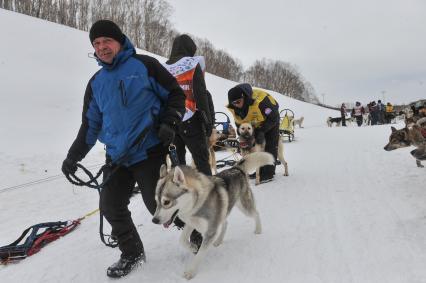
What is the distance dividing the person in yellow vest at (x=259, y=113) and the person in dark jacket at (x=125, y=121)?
2.87 meters

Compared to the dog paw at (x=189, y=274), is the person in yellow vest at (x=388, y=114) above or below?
above

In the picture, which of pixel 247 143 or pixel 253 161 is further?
pixel 247 143

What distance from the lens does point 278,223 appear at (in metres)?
3.96

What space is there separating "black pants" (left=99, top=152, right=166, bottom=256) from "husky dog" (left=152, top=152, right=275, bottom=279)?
7.0 inches

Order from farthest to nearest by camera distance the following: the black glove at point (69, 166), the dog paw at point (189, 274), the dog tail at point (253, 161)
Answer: the dog tail at point (253, 161), the black glove at point (69, 166), the dog paw at point (189, 274)

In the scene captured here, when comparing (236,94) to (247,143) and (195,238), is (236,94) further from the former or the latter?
(195,238)

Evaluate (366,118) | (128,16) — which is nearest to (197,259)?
(366,118)

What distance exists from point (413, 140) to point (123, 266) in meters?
4.91

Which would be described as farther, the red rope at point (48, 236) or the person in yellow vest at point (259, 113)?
the person in yellow vest at point (259, 113)

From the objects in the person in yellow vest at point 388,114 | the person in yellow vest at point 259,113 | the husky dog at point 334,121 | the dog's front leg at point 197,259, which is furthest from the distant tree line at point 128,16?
the dog's front leg at point 197,259

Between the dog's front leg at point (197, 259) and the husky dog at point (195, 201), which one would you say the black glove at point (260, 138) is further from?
the dog's front leg at point (197, 259)

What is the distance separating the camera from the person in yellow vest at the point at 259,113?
5.67 m

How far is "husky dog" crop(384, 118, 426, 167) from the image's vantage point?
196 inches

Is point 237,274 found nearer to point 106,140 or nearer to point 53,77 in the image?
point 106,140
